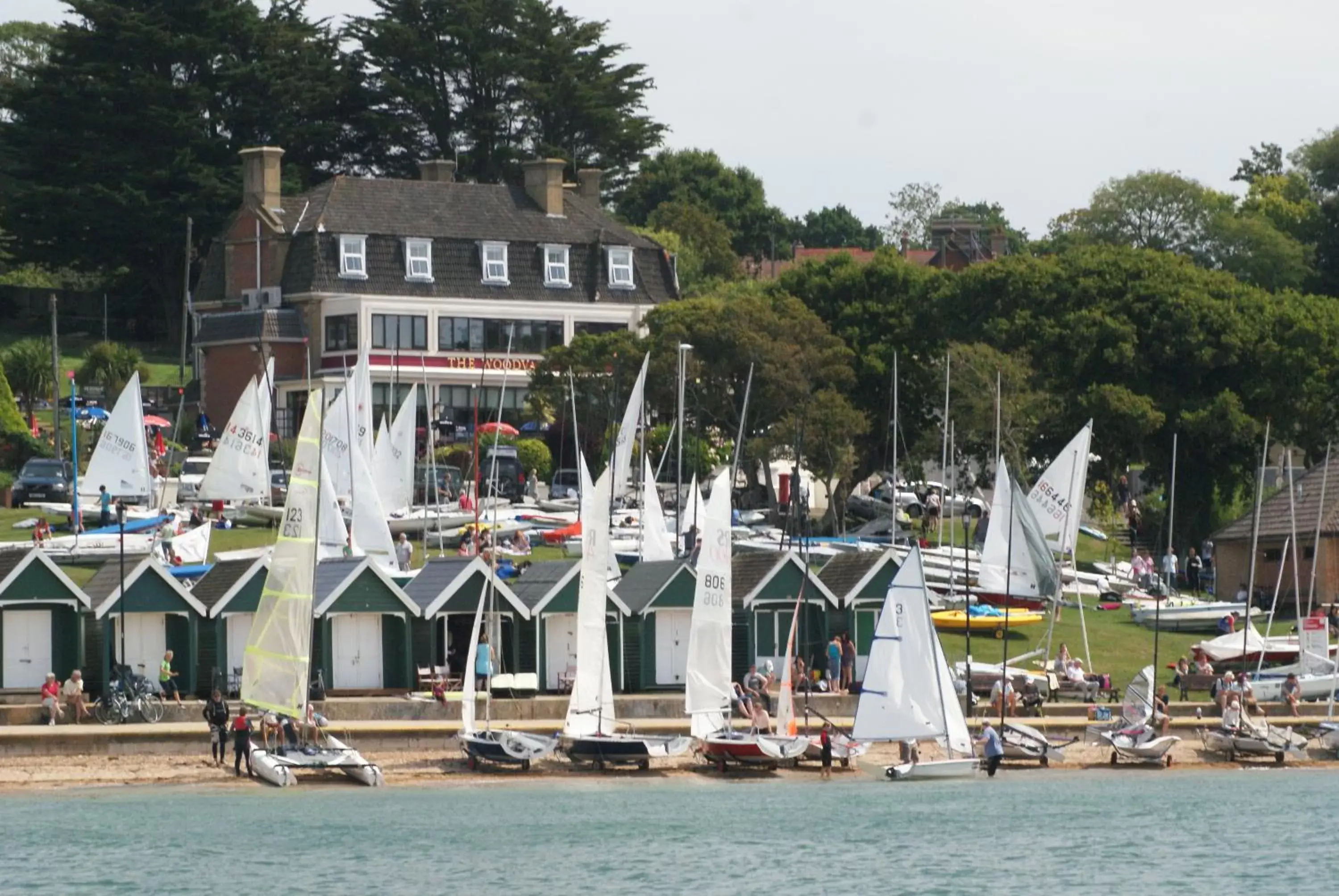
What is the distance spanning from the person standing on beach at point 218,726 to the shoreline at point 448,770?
1.14 ft

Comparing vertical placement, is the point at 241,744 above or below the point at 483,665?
below

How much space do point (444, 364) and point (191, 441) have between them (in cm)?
1061

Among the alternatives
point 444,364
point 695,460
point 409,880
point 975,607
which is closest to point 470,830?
point 409,880

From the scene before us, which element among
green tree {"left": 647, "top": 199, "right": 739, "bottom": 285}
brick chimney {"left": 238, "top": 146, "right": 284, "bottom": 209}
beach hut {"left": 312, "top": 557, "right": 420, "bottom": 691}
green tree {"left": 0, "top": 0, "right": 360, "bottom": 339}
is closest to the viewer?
beach hut {"left": 312, "top": 557, "right": 420, "bottom": 691}

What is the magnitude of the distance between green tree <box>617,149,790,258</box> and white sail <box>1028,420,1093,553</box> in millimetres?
69438

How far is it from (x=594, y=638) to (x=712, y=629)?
2851 millimetres

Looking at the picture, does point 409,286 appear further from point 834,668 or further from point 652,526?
point 834,668

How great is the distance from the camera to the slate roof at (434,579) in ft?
192

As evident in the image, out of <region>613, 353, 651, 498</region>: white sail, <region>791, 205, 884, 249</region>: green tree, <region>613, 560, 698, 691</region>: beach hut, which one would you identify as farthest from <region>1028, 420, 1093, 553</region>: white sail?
<region>791, 205, 884, 249</region>: green tree

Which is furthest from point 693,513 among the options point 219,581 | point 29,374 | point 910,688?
point 29,374

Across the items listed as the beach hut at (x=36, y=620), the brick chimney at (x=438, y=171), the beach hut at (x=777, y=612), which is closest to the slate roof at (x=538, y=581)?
the beach hut at (x=777, y=612)

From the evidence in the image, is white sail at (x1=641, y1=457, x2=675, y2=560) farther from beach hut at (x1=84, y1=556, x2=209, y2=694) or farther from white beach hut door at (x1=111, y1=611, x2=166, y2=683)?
white beach hut door at (x1=111, y1=611, x2=166, y2=683)

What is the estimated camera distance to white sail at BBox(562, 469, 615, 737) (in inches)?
2088

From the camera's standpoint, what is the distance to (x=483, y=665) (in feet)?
184
